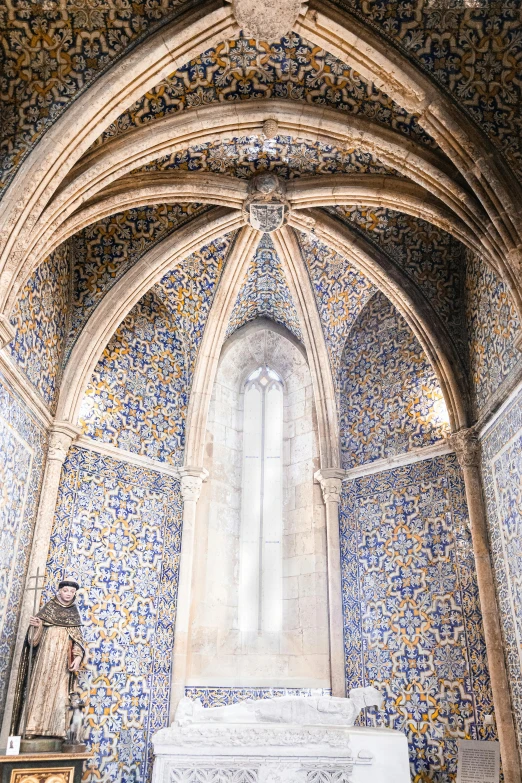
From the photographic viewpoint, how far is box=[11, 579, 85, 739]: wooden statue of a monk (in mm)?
6547

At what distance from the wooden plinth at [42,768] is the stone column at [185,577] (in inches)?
100

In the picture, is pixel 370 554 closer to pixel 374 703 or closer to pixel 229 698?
pixel 374 703

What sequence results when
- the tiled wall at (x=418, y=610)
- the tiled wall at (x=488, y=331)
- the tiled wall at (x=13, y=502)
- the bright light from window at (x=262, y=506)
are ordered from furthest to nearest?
the bright light from window at (x=262, y=506)
the tiled wall at (x=418, y=610)
the tiled wall at (x=488, y=331)
the tiled wall at (x=13, y=502)

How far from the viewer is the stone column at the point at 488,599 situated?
708 centimetres

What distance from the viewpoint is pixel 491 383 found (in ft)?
26.6

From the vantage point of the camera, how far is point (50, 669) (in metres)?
6.77

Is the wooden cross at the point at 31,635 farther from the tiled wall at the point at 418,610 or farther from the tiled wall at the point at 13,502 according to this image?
the tiled wall at the point at 418,610

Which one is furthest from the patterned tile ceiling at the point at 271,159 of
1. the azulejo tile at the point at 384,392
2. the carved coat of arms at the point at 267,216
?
→ the azulejo tile at the point at 384,392

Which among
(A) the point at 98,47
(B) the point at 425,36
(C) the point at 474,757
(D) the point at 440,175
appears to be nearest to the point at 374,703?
(C) the point at 474,757

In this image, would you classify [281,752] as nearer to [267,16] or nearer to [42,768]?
[42,768]

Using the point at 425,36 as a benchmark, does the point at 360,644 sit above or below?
below

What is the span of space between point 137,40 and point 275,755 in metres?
6.90

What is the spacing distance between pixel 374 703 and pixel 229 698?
216 cm

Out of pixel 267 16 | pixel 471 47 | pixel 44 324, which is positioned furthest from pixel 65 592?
pixel 471 47
